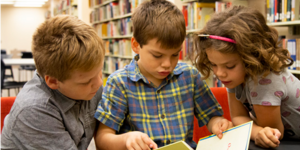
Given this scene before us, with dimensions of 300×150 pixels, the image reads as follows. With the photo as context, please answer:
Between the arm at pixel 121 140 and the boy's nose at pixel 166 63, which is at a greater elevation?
the boy's nose at pixel 166 63

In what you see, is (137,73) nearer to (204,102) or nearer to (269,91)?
(204,102)

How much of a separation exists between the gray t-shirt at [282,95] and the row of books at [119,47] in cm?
324

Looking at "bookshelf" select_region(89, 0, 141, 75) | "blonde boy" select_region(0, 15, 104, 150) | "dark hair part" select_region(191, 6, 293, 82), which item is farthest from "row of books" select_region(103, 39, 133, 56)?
"blonde boy" select_region(0, 15, 104, 150)

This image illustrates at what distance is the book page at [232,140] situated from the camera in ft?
2.38

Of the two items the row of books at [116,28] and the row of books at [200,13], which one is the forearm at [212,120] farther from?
the row of books at [116,28]

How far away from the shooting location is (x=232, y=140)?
776mm

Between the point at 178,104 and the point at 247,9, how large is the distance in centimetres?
46

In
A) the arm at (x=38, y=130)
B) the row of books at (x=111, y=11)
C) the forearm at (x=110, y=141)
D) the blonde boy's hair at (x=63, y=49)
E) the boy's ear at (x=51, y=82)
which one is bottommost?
the forearm at (x=110, y=141)

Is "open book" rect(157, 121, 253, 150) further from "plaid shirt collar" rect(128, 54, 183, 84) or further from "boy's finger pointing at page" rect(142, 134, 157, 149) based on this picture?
"plaid shirt collar" rect(128, 54, 183, 84)

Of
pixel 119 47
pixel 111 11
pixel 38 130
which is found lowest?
pixel 38 130

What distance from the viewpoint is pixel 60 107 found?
799mm

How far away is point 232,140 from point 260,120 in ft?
0.80

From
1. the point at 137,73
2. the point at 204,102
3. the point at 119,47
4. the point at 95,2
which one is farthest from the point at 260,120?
the point at 95,2

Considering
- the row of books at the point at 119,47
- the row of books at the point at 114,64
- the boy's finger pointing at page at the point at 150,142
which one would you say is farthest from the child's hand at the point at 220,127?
the row of books at the point at 114,64
